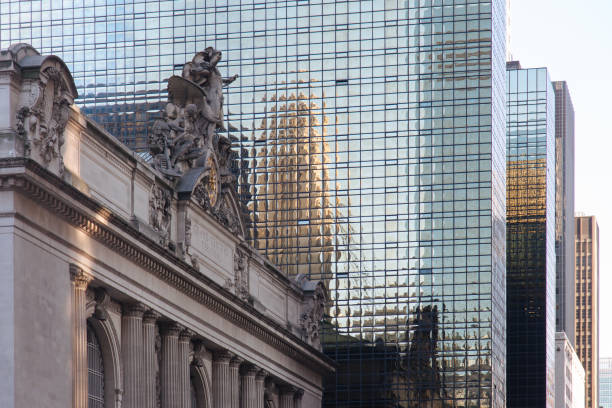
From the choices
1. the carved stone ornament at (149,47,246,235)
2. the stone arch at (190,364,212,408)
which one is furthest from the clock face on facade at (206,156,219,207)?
the stone arch at (190,364,212,408)

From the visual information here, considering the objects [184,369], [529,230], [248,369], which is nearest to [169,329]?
[184,369]

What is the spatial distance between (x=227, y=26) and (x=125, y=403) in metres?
69.1

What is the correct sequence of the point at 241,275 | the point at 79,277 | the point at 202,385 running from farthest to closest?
the point at 241,275 < the point at 202,385 < the point at 79,277

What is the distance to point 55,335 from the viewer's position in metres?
51.8

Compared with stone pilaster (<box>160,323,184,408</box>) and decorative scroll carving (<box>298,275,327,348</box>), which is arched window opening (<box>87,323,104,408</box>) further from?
decorative scroll carving (<box>298,275,327,348</box>)

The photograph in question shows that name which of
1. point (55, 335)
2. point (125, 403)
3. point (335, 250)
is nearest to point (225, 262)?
point (125, 403)

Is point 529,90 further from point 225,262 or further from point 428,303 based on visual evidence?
point 225,262

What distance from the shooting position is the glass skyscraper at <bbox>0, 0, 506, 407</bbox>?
393 feet

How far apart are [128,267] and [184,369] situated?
8.60 meters

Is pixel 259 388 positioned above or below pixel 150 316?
below

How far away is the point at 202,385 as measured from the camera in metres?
71.8

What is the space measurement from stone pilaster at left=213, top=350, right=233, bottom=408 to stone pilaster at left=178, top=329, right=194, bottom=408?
6201mm

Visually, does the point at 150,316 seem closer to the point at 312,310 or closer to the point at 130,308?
the point at 130,308

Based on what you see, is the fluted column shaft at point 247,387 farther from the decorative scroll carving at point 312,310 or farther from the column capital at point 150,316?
the column capital at point 150,316
